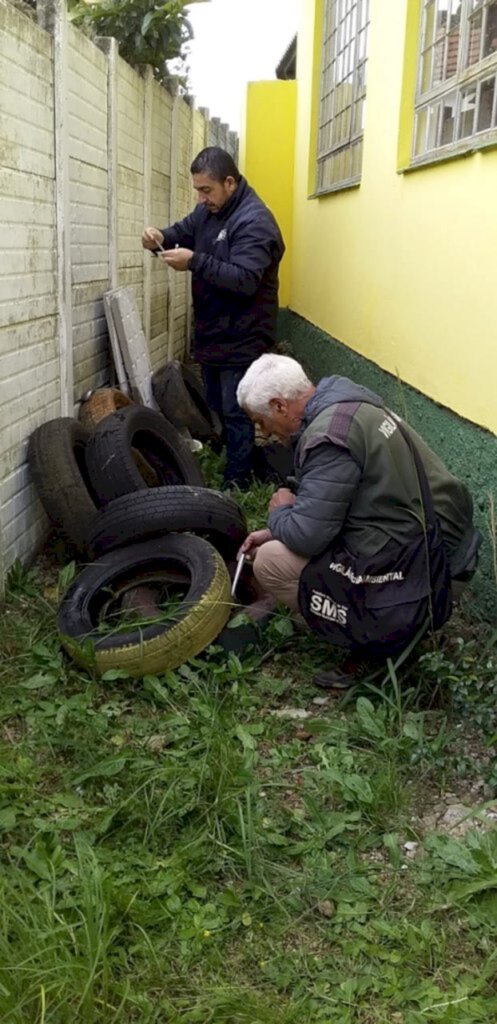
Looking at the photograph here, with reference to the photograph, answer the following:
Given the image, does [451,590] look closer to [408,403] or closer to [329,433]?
[329,433]

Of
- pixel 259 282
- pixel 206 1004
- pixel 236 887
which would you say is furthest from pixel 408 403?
pixel 206 1004

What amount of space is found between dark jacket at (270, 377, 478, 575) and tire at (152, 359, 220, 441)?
353 cm

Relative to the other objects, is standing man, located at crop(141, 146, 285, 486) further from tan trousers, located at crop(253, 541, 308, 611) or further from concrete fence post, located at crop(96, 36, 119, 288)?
tan trousers, located at crop(253, 541, 308, 611)

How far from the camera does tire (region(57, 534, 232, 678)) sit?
3500 mm

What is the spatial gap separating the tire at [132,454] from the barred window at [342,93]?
3.03 metres

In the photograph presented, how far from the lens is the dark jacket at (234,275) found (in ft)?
18.5

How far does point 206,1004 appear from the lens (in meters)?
2.11

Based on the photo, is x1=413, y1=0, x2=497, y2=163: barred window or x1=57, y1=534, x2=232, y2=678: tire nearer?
x1=57, y1=534, x2=232, y2=678: tire

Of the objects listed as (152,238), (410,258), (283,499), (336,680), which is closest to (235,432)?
(152,238)

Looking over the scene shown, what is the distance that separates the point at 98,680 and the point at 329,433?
128 cm

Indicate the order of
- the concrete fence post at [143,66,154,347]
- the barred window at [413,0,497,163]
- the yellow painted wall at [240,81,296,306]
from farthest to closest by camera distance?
the yellow painted wall at [240,81,296,306] < the concrete fence post at [143,66,154,347] < the barred window at [413,0,497,163]

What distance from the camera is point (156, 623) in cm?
360

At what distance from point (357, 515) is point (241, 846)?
1.24m

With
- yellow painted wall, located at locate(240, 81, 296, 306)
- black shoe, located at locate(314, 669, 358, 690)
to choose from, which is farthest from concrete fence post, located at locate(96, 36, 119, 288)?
yellow painted wall, located at locate(240, 81, 296, 306)
